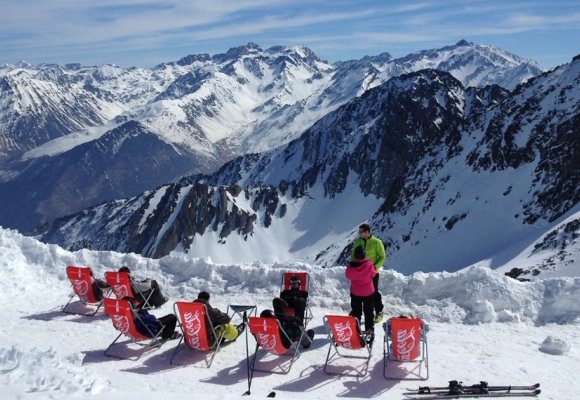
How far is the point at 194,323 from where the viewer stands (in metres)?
10.9

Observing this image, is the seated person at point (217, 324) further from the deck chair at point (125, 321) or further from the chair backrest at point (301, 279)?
the chair backrest at point (301, 279)

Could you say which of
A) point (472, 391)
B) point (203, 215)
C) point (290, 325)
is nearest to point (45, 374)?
point (290, 325)

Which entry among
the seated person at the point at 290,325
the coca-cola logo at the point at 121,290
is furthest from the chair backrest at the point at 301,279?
the coca-cola logo at the point at 121,290

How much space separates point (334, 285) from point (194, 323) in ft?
19.1

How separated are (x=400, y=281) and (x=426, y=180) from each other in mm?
67784

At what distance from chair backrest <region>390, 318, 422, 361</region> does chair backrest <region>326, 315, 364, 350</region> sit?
2.68 ft

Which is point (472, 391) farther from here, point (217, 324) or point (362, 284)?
point (217, 324)

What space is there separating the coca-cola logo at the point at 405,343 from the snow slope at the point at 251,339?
660mm

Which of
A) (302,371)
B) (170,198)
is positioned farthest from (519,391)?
(170,198)

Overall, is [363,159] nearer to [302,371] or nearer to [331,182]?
[331,182]

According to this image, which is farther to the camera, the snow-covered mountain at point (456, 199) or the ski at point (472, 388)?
the snow-covered mountain at point (456, 199)

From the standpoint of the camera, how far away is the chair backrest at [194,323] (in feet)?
35.4

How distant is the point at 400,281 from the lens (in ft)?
48.7

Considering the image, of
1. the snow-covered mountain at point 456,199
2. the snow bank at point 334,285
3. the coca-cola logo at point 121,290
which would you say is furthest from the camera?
the snow-covered mountain at point 456,199
